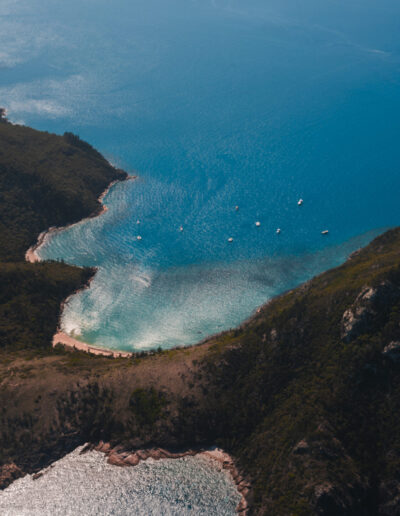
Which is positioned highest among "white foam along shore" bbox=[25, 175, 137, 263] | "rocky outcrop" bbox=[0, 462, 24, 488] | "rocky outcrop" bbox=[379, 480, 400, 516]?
"white foam along shore" bbox=[25, 175, 137, 263]

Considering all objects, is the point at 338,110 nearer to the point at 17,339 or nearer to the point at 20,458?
the point at 17,339

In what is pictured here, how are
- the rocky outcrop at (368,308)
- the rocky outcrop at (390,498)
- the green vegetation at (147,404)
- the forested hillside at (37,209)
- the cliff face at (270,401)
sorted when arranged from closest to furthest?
the rocky outcrop at (390,498)
the cliff face at (270,401)
the rocky outcrop at (368,308)
the green vegetation at (147,404)
the forested hillside at (37,209)

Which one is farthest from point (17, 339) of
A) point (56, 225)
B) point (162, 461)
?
point (56, 225)

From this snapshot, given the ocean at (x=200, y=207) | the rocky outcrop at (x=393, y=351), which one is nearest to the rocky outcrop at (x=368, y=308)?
the rocky outcrop at (x=393, y=351)

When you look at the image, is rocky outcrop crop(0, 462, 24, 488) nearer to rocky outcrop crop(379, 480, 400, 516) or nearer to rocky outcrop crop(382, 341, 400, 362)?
rocky outcrop crop(379, 480, 400, 516)

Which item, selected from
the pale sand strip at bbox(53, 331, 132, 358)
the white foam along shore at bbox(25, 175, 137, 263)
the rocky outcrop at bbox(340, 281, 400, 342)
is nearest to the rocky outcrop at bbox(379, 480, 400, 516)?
the rocky outcrop at bbox(340, 281, 400, 342)

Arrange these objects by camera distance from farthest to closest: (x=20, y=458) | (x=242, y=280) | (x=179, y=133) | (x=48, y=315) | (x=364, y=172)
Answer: (x=179, y=133)
(x=364, y=172)
(x=242, y=280)
(x=48, y=315)
(x=20, y=458)

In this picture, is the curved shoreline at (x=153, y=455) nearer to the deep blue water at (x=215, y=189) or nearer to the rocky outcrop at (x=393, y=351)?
the deep blue water at (x=215, y=189)
